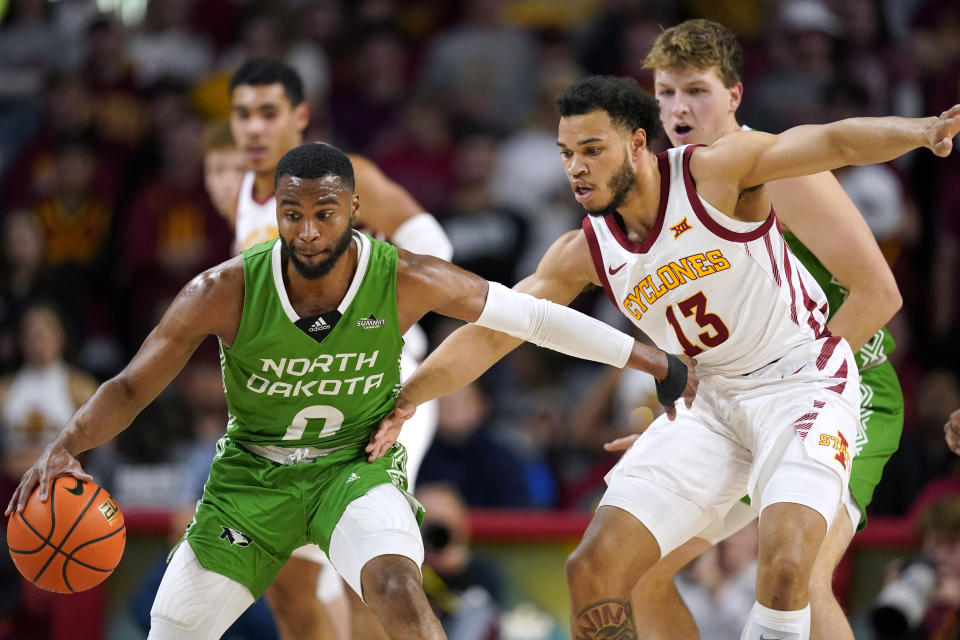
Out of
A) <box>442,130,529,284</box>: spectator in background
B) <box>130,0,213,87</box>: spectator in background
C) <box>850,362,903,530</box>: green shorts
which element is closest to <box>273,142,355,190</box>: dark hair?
<box>850,362,903,530</box>: green shorts

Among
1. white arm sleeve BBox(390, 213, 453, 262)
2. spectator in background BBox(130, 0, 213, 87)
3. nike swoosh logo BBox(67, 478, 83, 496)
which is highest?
spectator in background BBox(130, 0, 213, 87)

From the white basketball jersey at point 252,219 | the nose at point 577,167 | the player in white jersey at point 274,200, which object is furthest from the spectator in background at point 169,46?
the nose at point 577,167

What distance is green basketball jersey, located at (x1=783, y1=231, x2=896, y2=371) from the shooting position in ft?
18.6

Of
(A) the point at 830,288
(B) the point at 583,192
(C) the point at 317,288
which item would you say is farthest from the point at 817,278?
(C) the point at 317,288

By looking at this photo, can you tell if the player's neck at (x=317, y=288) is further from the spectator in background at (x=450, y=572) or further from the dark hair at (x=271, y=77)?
the spectator in background at (x=450, y=572)

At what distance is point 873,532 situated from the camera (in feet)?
24.6

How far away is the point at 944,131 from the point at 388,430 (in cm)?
222

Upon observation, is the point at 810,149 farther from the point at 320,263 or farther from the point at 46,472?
the point at 46,472

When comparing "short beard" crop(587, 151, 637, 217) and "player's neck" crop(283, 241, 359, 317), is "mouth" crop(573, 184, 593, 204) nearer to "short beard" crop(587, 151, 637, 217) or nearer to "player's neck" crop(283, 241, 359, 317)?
"short beard" crop(587, 151, 637, 217)

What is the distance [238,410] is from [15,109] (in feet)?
26.4

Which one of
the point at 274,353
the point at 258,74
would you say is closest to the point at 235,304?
the point at 274,353

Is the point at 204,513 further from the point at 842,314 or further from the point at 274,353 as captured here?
the point at 842,314

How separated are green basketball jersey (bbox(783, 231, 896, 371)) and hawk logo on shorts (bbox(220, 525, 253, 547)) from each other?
2.46m

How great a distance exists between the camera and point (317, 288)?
502cm
